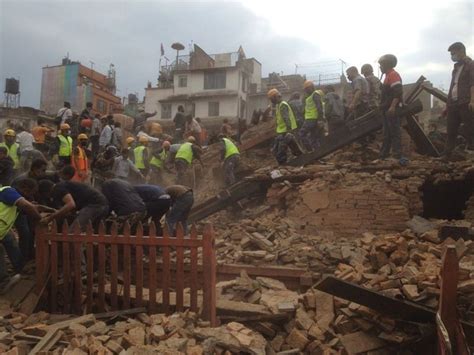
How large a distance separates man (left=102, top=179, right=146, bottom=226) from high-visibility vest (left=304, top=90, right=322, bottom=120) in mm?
5105

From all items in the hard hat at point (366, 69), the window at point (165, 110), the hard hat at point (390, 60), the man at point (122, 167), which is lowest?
the man at point (122, 167)

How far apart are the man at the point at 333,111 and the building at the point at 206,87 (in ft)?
90.2

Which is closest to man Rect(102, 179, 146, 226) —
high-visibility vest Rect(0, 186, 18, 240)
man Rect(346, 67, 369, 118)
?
high-visibility vest Rect(0, 186, 18, 240)

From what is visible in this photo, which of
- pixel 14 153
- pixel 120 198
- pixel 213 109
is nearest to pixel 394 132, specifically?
pixel 120 198

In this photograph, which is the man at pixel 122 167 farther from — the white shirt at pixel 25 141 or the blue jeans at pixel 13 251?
the blue jeans at pixel 13 251

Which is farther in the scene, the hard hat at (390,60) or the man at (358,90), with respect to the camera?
the man at (358,90)

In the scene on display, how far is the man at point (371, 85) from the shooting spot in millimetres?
10133

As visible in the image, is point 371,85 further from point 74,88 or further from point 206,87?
point 74,88

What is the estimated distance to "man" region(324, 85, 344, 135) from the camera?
9883 millimetres

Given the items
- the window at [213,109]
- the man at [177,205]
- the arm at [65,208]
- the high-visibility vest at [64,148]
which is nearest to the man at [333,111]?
the man at [177,205]

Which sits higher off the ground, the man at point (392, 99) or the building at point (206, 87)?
the building at point (206, 87)

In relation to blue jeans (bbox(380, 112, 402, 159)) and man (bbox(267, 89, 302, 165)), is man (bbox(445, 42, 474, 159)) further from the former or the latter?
man (bbox(267, 89, 302, 165))

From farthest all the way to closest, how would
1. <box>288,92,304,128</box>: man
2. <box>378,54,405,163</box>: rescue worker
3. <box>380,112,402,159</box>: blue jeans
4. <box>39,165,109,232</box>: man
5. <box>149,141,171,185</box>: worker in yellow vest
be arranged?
<box>149,141,171,185</box>: worker in yellow vest
<box>288,92,304,128</box>: man
<box>380,112,402,159</box>: blue jeans
<box>378,54,405,163</box>: rescue worker
<box>39,165,109,232</box>: man

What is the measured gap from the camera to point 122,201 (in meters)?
6.19
